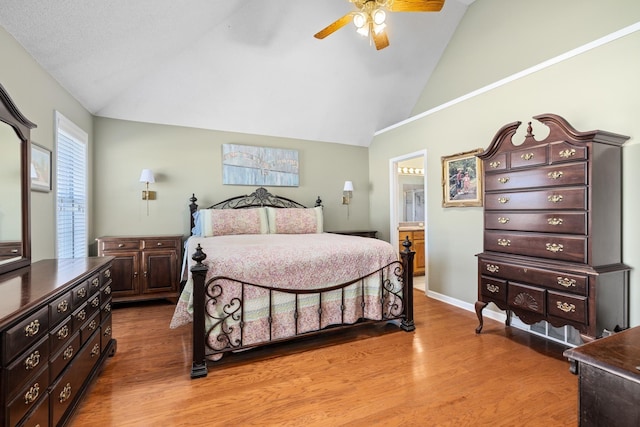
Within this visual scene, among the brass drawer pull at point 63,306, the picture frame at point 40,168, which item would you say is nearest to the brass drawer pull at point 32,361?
the brass drawer pull at point 63,306

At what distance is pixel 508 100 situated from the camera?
330cm

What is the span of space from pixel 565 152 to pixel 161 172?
15.7 ft

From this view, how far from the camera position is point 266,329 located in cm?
256

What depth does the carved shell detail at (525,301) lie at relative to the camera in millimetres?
2553

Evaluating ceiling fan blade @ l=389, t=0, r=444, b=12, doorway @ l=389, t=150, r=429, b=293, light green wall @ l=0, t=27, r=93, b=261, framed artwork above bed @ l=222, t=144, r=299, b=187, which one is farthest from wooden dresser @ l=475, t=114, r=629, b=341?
light green wall @ l=0, t=27, r=93, b=261

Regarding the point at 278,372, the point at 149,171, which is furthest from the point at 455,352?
the point at 149,171

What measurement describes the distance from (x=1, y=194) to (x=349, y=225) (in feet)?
15.1

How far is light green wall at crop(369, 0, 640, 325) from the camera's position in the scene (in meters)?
2.45

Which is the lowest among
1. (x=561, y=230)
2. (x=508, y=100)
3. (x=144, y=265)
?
(x=144, y=265)

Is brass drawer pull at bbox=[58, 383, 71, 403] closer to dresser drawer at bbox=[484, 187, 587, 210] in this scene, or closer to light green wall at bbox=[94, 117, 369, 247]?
light green wall at bbox=[94, 117, 369, 247]

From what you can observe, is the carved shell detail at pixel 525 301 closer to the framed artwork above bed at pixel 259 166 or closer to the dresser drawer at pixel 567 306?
the dresser drawer at pixel 567 306

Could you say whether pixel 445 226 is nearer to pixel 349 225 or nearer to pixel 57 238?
pixel 349 225

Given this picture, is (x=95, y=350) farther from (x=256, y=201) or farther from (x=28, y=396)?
(x=256, y=201)

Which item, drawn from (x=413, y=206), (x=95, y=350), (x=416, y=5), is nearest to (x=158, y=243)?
(x=95, y=350)
